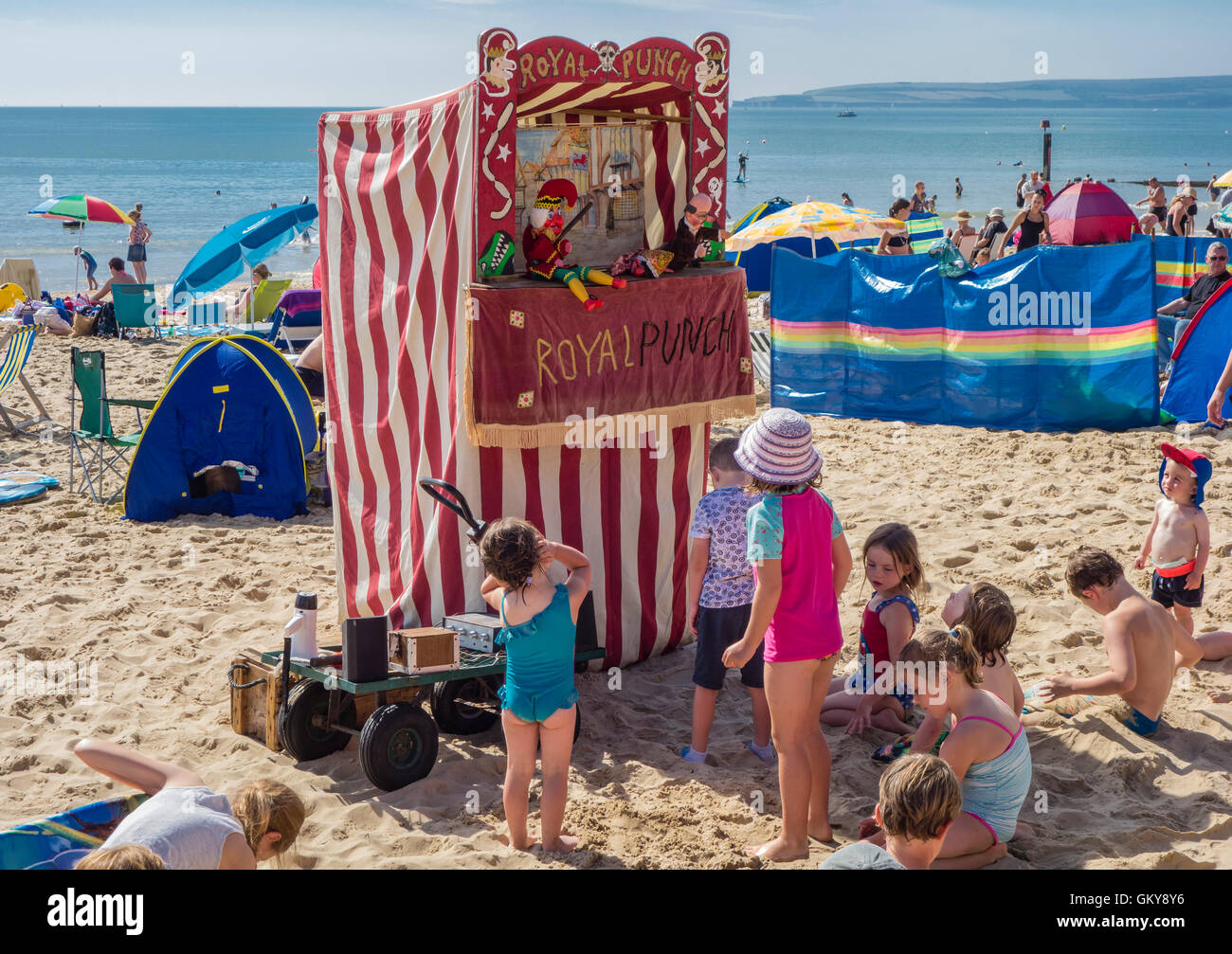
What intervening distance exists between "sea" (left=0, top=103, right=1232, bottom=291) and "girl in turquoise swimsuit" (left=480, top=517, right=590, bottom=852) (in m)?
14.5

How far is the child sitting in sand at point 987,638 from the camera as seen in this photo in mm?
4051

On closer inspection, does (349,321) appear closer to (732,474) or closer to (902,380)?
(732,474)

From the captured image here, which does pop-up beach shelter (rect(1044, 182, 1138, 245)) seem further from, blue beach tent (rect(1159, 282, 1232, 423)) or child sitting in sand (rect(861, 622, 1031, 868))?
child sitting in sand (rect(861, 622, 1031, 868))

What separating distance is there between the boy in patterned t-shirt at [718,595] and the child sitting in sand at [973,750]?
42.1 inches

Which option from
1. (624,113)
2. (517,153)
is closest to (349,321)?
(517,153)

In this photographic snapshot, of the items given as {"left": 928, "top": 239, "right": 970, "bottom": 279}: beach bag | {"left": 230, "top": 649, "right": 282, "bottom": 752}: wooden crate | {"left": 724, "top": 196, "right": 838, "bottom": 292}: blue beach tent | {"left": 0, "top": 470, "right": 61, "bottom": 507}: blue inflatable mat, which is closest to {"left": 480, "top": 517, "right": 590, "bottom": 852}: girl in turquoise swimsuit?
{"left": 230, "top": 649, "right": 282, "bottom": 752}: wooden crate

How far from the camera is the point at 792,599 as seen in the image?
3.84 meters

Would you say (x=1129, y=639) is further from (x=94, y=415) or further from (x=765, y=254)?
(x=765, y=254)

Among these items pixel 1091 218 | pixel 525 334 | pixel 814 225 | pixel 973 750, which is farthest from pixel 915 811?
pixel 814 225

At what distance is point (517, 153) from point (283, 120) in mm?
182403

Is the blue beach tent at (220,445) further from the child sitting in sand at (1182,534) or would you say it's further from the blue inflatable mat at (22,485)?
the child sitting in sand at (1182,534)

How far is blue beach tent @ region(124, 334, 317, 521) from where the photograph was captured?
27.1 feet

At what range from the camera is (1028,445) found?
930 centimetres

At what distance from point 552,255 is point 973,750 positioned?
9.11 feet
